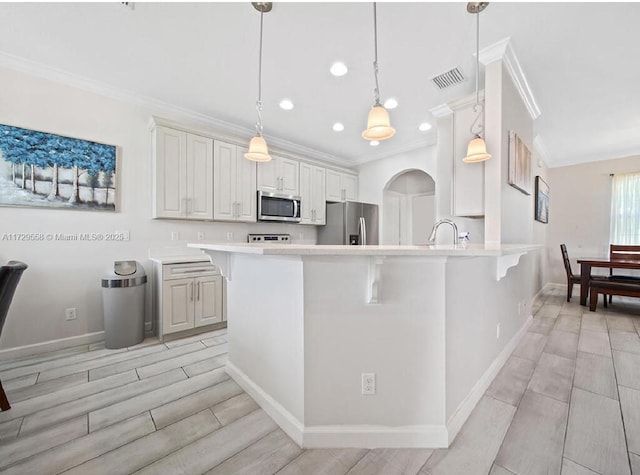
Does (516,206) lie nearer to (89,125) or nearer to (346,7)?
(346,7)

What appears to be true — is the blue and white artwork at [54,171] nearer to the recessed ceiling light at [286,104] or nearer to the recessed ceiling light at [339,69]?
the recessed ceiling light at [286,104]

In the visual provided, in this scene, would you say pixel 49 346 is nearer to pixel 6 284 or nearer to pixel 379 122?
pixel 6 284

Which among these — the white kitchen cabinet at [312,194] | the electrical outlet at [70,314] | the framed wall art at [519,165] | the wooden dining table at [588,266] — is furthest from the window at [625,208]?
the electrical outlet at [70,314]

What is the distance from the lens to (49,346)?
8.31 ft

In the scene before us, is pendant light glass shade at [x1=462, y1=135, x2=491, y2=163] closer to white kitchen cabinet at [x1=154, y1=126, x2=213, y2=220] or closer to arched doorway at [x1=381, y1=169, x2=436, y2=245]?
white kitchen cabinet at [x1=154, y1=126, x2=213, y2=220]

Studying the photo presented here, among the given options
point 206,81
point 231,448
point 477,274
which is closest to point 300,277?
point 231,448

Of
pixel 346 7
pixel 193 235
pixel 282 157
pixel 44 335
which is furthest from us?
pixel 282 157

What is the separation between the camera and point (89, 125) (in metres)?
2.74

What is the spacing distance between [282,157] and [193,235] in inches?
70.6

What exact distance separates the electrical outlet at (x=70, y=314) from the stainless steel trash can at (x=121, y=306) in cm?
32

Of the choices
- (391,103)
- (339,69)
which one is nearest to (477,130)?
(391,103)

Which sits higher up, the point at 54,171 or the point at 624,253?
the point at 54,171

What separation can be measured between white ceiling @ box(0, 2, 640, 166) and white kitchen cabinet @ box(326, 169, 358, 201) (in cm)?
148

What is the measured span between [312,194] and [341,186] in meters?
0.80
